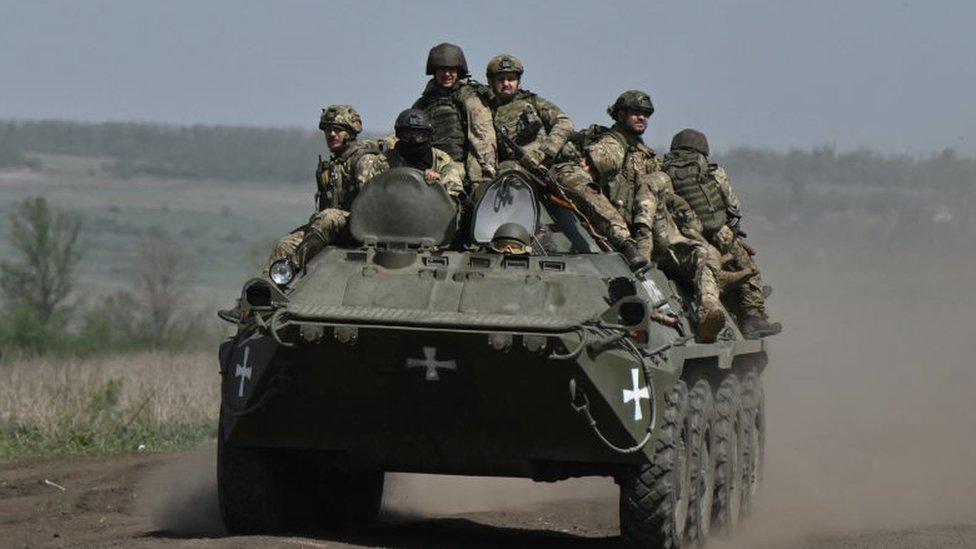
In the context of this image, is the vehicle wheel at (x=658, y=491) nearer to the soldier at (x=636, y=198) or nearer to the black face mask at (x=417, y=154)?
the soldier at (x=636, y=198)

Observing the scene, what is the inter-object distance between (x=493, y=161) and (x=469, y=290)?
9.85 ft

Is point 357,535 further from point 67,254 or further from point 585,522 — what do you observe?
point 67,254

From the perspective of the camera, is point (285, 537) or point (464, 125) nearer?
point (285, 537)

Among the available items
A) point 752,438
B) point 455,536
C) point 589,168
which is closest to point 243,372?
point 455,536

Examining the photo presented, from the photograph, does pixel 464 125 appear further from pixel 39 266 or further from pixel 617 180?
pixel 39 266

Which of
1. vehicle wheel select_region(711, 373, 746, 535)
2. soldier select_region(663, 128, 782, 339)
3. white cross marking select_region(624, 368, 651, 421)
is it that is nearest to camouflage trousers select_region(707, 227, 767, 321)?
soldier select_region(663, 128, 782, 339)

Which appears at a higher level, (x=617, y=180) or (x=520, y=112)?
(x=520, y=112)

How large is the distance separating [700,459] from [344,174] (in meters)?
2.99

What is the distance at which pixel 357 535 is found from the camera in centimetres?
1489

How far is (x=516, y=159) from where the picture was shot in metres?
16.2

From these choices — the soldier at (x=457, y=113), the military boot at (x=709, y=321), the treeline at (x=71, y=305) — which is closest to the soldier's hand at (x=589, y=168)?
the soldier at (x=457, y=113)

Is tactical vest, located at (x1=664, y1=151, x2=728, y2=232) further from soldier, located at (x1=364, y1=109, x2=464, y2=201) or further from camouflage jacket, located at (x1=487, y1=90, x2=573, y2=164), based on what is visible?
soldier, located at (x1=364, y1=109, x2=464, y2=201)

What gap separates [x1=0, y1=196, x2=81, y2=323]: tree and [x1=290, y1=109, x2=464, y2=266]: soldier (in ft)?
108

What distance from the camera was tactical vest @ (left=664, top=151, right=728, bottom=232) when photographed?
18625 mm
